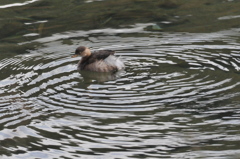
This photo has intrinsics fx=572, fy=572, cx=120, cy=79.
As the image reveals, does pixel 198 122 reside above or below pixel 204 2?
below

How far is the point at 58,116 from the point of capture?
27.3 feet

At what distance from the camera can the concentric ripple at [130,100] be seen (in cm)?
730

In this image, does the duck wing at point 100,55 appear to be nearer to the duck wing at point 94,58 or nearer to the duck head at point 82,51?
the duck wing at point 94,58

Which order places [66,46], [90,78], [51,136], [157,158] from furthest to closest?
[66,46] < [90,78] < [51,136] < [157,158]

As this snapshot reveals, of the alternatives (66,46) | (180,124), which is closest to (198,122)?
(180,124)

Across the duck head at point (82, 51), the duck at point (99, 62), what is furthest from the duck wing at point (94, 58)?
the duck head at point (82, 51)

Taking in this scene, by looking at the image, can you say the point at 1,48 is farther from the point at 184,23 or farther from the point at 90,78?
the point at 184,23

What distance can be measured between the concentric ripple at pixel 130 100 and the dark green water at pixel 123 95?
1 cm

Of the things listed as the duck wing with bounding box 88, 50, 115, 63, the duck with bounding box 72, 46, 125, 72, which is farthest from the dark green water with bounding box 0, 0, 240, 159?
Result: the duck wing with bounding box 88, 50, 115, 63

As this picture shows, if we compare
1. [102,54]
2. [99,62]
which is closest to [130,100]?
[102,54]

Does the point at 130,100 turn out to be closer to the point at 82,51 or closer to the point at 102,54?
the point at 102,54

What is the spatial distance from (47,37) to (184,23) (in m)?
3.07

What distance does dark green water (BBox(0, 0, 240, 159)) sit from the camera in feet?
24.0

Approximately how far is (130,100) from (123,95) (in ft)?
0.81
